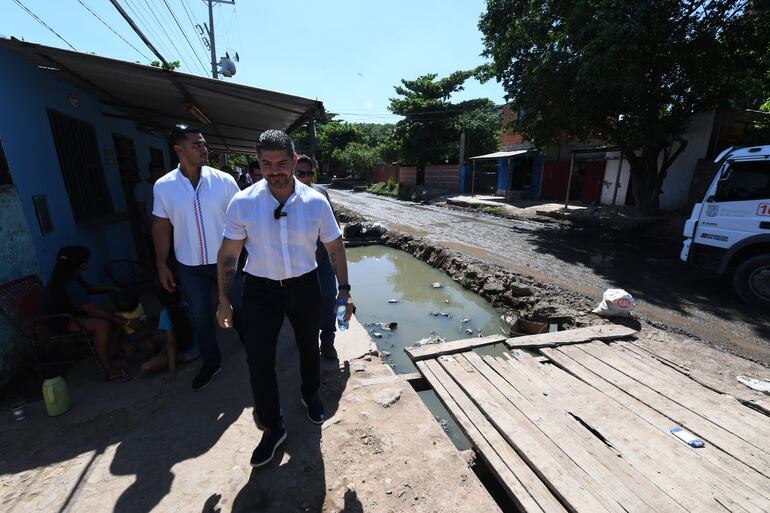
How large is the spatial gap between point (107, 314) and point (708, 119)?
16.5 metres

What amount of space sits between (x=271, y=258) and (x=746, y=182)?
6.98 meters

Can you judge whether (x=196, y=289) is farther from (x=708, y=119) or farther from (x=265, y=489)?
(x=708, y=119)

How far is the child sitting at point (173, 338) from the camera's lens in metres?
3.02

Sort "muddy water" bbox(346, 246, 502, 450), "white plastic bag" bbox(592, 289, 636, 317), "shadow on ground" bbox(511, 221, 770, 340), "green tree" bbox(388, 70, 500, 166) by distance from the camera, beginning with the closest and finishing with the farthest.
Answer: "white plastic bag" bbox(592, 289, 636, 317) < "muddy water" bbox(346, 246, 502, 450) < "shadow on ground" bbox(511, 221, 770, 340) < "green tree" bbox(388, 70, 500, 166)

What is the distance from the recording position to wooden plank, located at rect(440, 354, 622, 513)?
1973 mm

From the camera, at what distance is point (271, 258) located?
1.99m

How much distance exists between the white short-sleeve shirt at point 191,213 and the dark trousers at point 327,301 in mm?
927

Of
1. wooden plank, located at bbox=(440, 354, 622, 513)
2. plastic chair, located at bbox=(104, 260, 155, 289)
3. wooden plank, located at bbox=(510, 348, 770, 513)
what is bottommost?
wooden plank, located at bbox=(510, 348, 770, 513)

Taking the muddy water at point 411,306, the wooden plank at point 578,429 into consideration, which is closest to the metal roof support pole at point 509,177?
the muddy water at point 411,306

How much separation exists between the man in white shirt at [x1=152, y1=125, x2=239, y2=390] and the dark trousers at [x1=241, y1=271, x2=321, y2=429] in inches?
35.3

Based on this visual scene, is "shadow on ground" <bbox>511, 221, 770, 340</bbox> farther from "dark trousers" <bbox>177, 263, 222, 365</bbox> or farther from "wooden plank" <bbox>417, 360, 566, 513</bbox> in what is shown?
"dark trousers" <bbox>177, 263, 222, 365</bbox>

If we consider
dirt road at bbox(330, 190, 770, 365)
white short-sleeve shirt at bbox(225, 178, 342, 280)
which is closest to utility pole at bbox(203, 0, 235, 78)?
dirt road at bbox(330, 190, 770, 365)

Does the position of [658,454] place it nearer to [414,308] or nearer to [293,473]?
[293,473]

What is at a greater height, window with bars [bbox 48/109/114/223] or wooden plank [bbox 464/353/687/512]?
window with bars [bbox 48/109/114/223]
